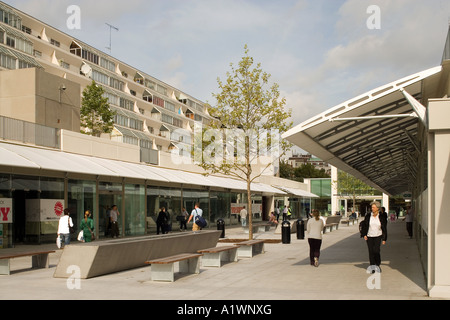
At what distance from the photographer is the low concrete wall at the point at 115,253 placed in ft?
37.0

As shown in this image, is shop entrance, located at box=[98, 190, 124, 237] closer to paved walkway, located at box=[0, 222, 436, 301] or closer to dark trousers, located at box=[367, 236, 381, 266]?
paved walkway, located at box=[0, 222, 436, 301]

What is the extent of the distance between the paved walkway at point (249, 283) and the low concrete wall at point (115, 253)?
25 cm

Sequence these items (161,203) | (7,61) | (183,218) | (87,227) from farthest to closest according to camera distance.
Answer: (7,61), (183,218), (161,203), (87,227)

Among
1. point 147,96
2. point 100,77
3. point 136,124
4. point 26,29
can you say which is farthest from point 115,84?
point 26,29

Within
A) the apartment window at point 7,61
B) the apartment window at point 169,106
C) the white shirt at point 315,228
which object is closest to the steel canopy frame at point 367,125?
the white shirt at point 315,228

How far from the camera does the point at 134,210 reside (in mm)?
27312

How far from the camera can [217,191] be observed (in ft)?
127

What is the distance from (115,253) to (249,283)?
10.6 feet

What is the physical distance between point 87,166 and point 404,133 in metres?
11.9

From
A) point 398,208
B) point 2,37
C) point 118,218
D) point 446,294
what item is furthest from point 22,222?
point 398,208

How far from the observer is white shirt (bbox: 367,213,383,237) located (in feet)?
39.3

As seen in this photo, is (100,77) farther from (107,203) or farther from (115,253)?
(115,253)

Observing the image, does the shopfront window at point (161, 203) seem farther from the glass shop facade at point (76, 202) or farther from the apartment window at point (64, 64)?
the apartment window at point (64, 64)

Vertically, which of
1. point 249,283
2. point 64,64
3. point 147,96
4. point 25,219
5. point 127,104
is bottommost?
point 249,283
